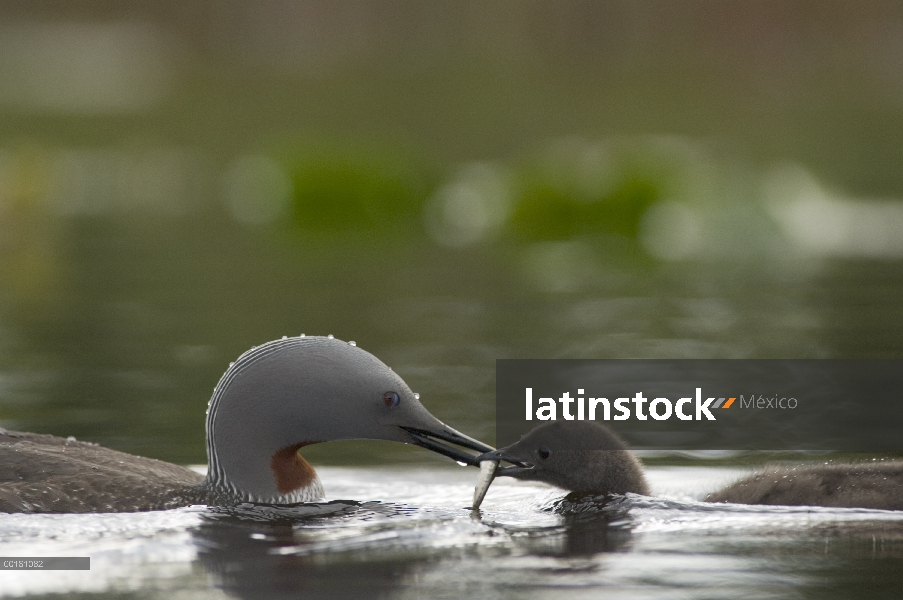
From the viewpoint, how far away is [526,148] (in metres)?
22.2

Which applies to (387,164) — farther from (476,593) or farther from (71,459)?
(476,593)

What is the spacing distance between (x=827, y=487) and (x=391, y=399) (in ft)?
6.05

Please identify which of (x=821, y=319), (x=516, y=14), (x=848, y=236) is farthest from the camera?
(x=516, y=14)

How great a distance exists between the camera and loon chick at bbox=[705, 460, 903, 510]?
23.2ft

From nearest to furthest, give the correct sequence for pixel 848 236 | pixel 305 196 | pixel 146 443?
pixel 146 443 → pixel 848 236 → pixel 305 196

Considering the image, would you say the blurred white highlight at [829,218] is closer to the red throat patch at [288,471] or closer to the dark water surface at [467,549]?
the dark water surface at [467,549]

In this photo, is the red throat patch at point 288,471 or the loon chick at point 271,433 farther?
the red throat patch at point 288,471

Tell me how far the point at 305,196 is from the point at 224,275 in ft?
15.2

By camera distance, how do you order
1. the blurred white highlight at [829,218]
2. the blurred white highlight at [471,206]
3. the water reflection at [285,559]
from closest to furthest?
the water reflection at [285,559]
the blurred white highlight at [829,218]
the blurred white highlight at [471,206]

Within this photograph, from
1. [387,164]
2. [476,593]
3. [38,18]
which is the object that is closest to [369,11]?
[38,18]

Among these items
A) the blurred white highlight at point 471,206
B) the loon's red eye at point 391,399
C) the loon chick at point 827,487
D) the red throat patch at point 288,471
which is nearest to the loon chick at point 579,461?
the loon chick at point 827,487

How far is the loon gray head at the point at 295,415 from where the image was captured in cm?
704

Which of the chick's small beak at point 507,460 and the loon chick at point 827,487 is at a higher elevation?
the chick's small beak at point 507,460

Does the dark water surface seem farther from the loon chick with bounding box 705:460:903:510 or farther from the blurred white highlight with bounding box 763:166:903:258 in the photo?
the blurred white highlight with bounding box 763:166:903:258
